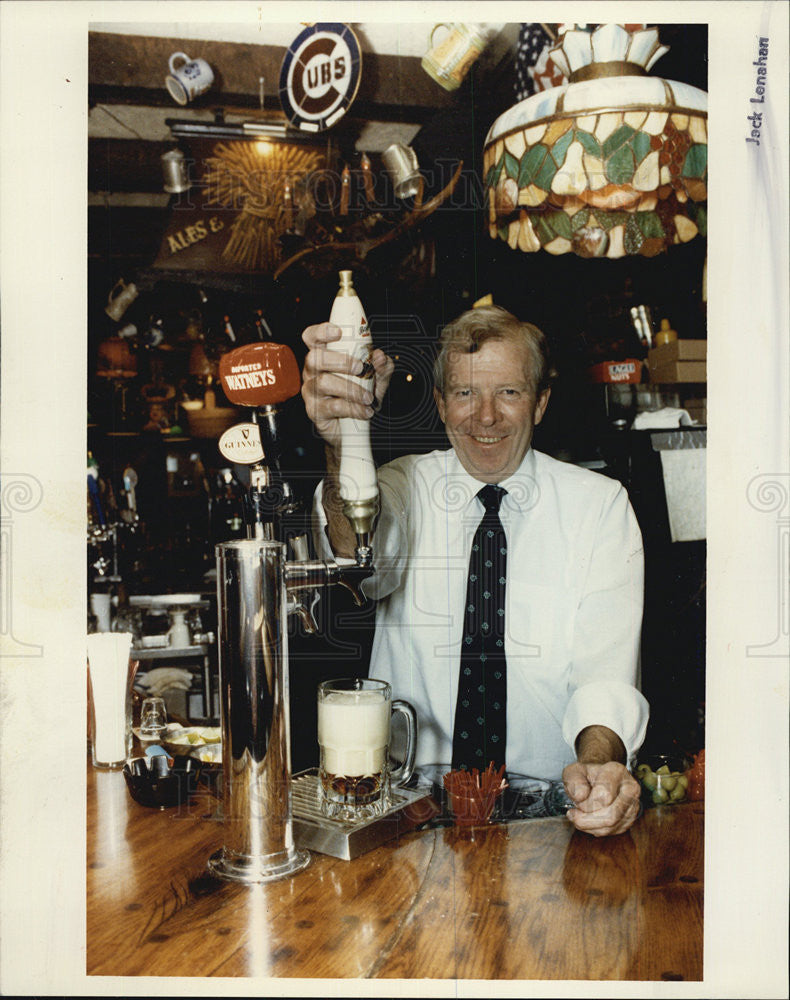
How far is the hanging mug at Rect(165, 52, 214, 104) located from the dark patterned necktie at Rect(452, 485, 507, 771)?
875 mm

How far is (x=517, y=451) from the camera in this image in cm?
153

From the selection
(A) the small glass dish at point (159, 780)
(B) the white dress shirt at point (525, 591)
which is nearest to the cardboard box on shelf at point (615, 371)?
(B) the white dress shirt at point (525, 591)

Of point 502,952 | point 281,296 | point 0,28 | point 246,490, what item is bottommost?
point 502,952

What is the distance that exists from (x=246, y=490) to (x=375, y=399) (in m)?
0.29

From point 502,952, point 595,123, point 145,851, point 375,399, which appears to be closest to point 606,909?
point 502,952

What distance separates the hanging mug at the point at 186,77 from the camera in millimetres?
1432

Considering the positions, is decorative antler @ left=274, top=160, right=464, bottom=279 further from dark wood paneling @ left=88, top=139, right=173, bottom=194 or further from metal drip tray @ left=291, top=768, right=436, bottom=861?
metal drip tray @ left=291, top=768, right=436, bottom=861

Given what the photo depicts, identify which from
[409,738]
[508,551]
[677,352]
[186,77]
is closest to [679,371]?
[677,352]

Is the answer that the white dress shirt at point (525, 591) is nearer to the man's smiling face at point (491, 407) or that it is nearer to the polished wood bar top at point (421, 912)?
the man's smiling face at point (491, 407)

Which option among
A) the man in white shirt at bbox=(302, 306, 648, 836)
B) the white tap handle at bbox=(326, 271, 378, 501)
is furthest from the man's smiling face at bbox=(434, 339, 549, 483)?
the white tap handle at bbox=(326, 271, 378, 501)

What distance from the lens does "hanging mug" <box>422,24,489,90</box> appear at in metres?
1.40

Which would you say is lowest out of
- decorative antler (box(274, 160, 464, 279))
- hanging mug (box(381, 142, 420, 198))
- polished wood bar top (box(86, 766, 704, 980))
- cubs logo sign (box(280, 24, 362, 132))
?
polished wood bar top (box(86, 766, 704, 980))

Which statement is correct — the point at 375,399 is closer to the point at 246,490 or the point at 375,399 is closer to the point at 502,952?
the point at 246,490

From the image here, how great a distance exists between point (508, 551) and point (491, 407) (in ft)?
0.88
